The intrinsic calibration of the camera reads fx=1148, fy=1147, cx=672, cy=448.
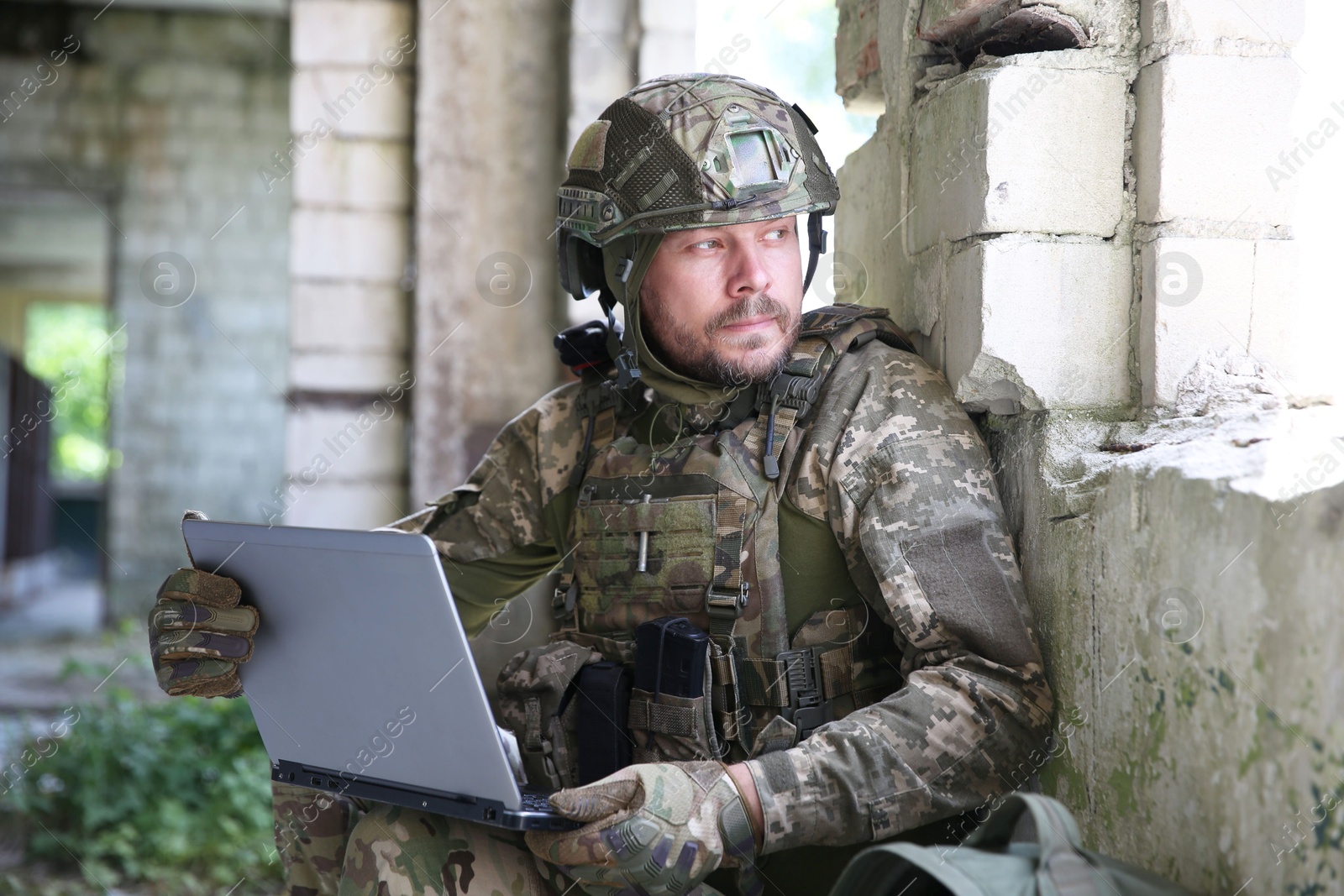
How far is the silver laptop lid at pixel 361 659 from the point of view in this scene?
144 cm

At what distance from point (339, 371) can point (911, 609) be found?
2692 mm

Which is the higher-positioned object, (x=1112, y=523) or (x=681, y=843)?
(x=1112, y=523)

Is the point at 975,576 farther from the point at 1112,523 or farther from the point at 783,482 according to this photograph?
the point at 783,482

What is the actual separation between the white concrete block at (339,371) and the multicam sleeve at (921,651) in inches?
95.1

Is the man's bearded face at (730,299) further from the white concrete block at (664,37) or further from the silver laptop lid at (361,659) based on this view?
the white concrete block at (664,37)

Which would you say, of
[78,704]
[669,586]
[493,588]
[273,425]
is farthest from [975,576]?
[273,425]

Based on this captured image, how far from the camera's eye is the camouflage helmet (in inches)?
72.2

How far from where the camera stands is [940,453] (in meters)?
1.69

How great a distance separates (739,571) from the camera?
1.78 m

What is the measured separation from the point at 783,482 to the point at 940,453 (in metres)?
0.25

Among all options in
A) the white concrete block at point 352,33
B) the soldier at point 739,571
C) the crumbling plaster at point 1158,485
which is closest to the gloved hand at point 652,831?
the soldier at point 739,571

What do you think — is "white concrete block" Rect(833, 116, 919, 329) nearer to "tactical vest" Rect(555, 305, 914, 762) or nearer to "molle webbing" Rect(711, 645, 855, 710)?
"tactical vest" Rect(555, 305, 914, 762)

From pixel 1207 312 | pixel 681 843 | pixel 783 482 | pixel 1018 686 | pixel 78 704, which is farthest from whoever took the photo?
pixel 78 704

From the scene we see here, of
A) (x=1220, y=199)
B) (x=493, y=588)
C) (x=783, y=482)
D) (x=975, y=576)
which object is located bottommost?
(x=493, y=588)
